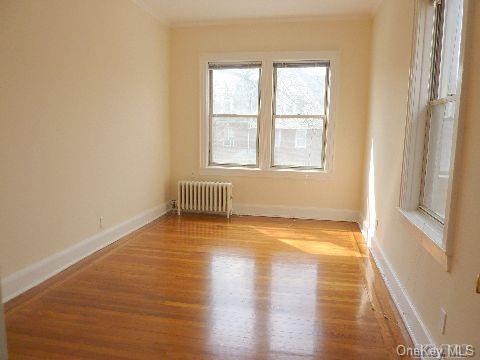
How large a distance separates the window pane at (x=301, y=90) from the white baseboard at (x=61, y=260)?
2.67m

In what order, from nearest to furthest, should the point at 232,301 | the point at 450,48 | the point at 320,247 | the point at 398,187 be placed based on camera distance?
1. the point at 450,48
2. the point at 232,301
3. the point at 398,187
4. the point at 320,247

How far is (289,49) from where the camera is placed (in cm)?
518

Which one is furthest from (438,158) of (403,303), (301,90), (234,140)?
(234,140)

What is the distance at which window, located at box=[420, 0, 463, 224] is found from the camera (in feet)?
7.58

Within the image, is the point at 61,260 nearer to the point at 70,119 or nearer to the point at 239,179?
the point at 70,119

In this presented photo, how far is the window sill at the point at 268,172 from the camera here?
5.36 metres

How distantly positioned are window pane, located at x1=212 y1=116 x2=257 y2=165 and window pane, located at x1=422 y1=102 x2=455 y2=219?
313cm

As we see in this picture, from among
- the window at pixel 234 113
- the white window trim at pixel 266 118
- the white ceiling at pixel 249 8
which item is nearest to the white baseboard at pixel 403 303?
the white window trim at pixel 266 118

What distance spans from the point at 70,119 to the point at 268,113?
289 cm

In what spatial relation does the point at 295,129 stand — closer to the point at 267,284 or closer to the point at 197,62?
the point at 197,62

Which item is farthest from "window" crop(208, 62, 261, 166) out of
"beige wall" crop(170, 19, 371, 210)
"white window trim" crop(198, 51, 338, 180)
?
"beige wall" crop(170, 19, 371, 210)

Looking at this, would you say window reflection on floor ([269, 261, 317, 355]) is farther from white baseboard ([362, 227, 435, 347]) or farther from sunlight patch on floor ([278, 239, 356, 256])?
A: white baseboard ([362, 227, 435, 347])

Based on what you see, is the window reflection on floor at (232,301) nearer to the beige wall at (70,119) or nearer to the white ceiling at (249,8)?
the beige wall at (70,119)

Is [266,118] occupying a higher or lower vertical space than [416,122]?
higher
